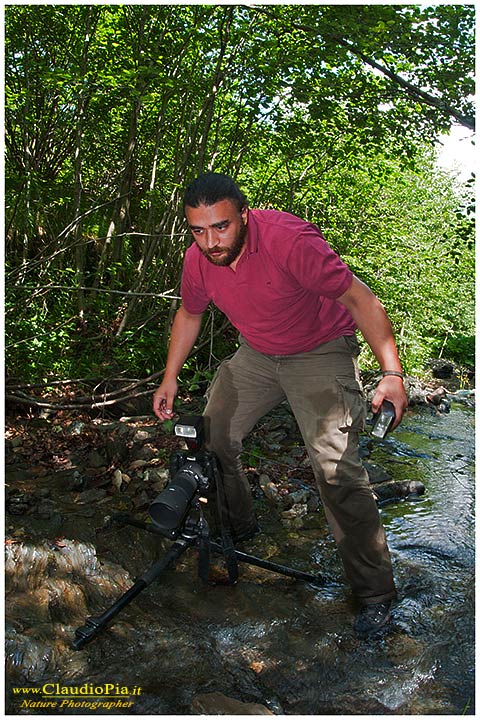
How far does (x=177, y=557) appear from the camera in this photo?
257 cm

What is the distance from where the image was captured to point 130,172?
6.30 metres

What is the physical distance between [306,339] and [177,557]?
1122 mm

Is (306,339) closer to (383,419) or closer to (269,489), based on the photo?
(383,419)

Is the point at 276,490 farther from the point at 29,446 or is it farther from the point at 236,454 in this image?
the point at 29,446

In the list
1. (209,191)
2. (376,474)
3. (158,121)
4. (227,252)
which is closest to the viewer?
(209,191)

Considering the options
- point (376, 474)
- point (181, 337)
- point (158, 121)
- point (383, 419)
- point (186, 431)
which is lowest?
point (376, 474)

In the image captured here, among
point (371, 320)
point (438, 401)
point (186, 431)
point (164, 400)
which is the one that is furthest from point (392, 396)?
point (438, 401)

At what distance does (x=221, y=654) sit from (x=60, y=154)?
653 centimetres

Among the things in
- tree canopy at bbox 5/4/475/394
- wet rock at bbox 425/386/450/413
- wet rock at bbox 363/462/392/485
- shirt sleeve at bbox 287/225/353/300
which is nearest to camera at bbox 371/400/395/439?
shirt sleeve at bbox 287/225/353/300

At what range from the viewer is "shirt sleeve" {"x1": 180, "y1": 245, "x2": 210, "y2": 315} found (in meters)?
2.80

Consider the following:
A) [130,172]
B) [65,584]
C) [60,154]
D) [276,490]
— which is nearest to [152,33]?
[130,172]

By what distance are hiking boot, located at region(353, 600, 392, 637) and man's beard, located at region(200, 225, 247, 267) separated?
1.62 m

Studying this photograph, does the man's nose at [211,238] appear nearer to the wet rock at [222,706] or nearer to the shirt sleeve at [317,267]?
the shirt sleeve at [317,267]

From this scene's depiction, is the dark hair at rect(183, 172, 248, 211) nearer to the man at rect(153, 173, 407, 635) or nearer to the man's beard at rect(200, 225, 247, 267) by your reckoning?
the man at rect(153, 173, 407, 635)
